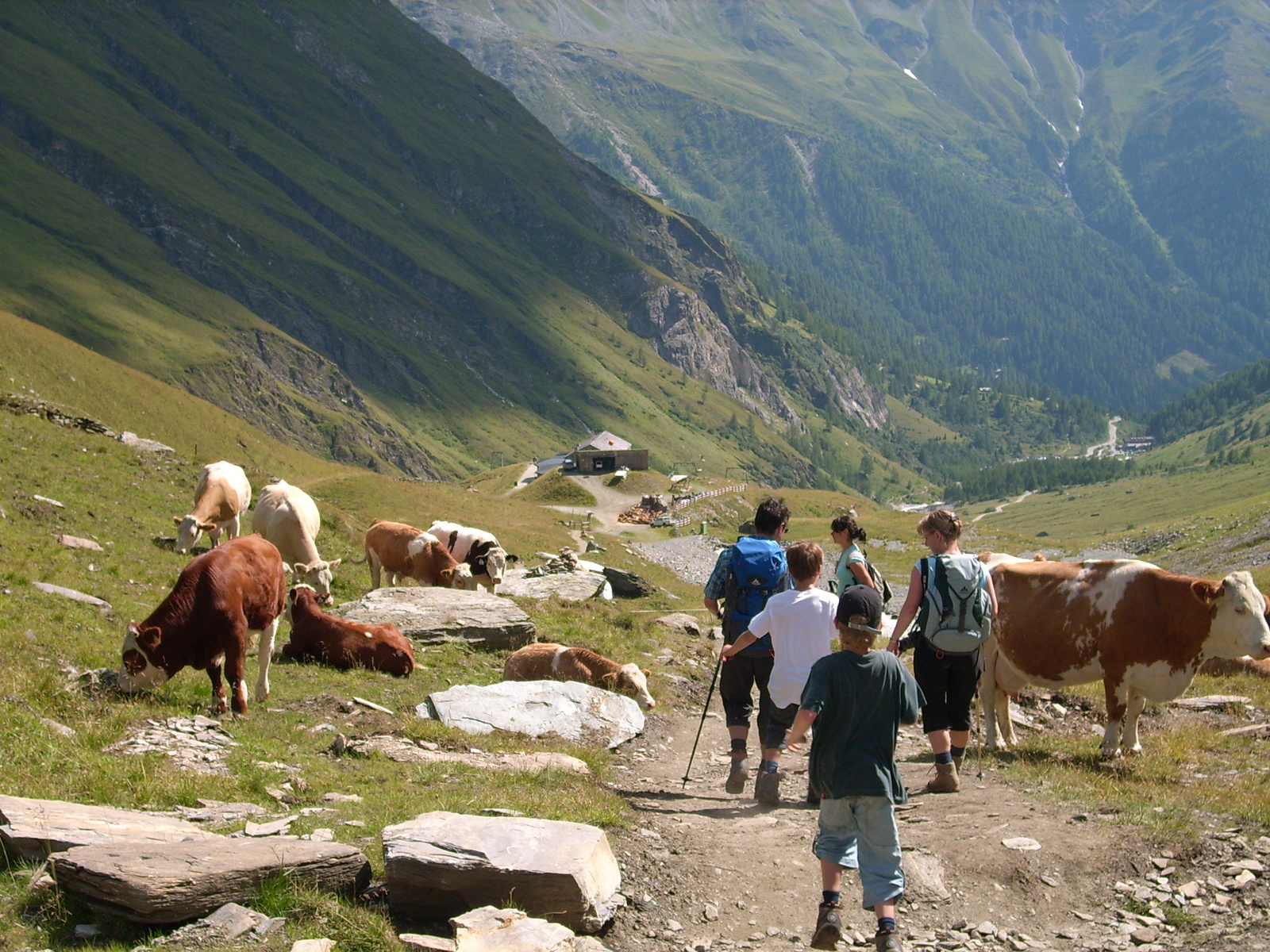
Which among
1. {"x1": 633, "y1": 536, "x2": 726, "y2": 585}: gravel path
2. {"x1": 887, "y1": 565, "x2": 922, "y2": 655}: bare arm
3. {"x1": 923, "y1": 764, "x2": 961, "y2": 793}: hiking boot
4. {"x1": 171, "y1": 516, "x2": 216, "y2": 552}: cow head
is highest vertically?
{"x1": 887, "y1": 565, "x2": 922, "y2": 655}: bare arm

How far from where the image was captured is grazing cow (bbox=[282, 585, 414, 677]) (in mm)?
18547

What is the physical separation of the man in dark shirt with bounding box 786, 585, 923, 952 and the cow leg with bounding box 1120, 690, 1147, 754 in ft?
23.2

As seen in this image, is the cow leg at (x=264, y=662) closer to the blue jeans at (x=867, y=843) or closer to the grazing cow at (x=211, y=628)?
the grazing cow at (x=211, y=628)

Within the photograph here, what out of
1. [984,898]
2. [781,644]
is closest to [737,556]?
[781,644]

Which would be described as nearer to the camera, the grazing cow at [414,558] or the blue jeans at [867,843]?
the blue jeans at [867,843]

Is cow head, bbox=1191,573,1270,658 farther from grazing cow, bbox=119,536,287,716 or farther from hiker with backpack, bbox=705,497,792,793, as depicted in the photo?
grazing cow, bbox=119,536,287,716

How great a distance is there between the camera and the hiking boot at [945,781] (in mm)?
12742

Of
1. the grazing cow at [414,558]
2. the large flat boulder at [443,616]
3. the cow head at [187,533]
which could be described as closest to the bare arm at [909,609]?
the large flat boulder at [443,616]

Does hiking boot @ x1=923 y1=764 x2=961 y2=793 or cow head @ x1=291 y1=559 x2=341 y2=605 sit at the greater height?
cow head @ x1=291 y1=559 x2=341 y2=605

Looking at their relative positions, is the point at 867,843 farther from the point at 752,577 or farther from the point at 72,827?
the point at 72,827

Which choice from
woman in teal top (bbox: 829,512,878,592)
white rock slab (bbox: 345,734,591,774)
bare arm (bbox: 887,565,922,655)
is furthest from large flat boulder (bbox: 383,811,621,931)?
woman in teal top (bbox: 829,512,878,592)

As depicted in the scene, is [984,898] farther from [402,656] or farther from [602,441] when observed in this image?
[602,441]

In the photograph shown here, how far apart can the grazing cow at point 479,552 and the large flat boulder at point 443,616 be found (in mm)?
6993

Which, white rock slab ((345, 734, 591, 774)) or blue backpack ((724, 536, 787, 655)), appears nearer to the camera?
white rock slab ((345, 734, 591, 774))
